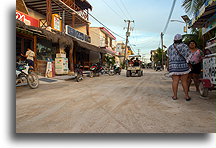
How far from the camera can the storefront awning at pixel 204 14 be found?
457 centimetres

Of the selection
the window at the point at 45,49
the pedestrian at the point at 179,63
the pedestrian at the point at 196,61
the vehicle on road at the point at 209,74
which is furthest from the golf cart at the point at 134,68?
the pedestrian at the point at 179,63

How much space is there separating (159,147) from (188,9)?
22.5ft

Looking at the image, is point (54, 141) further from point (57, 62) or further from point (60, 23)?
point (60, 23)

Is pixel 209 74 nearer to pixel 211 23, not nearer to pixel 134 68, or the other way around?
pixel 211 23

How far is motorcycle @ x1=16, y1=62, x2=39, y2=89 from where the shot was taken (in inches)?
219

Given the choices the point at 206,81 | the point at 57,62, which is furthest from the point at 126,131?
the point at 57,62

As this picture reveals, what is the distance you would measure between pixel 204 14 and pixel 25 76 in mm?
6445

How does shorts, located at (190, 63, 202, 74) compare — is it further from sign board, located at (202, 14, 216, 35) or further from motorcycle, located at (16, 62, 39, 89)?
motorcycle, located at (16, 62, 39, 89)

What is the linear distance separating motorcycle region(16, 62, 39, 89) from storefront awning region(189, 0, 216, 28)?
5.98 m

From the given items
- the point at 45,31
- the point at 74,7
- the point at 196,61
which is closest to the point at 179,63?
the point at 196,61

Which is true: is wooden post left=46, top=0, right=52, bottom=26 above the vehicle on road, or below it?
above

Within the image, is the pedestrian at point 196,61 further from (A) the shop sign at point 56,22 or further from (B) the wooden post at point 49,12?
(A) the shop sign at point 56,22

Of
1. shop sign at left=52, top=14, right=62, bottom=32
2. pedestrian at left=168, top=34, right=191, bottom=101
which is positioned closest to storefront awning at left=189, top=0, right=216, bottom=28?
pedestrian at left=168, top=34, right=191, bottom=101

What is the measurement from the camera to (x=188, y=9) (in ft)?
22.8
